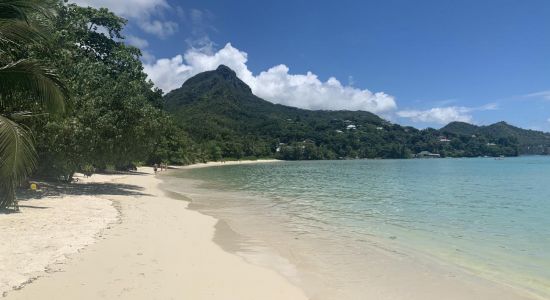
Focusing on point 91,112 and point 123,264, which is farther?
point 91,112

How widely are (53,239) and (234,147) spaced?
130217 millimetres

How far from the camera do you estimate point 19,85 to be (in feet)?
36.2

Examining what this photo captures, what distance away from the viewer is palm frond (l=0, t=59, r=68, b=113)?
35.3ft

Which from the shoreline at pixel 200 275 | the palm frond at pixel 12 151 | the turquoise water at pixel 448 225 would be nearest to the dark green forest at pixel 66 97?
the palm frond at pixel 12 151

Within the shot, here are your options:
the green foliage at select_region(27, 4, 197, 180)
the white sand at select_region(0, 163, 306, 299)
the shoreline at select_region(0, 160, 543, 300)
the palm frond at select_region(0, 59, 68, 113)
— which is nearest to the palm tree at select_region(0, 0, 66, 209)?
the palm frond at select_region(0, 59, 68, 113)

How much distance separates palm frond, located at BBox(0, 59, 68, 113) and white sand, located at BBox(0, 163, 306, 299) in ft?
11.7

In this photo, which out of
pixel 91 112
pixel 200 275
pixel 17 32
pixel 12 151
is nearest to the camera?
pixel 200 275

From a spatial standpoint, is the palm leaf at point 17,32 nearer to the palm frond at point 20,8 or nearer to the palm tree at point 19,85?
the palm tree at point 19,85

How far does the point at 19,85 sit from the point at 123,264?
5782 mm

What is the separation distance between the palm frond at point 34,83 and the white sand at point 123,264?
3.56 metres

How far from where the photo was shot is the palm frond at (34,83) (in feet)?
35.3

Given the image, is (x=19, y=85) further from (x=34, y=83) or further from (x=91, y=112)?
(x=91, y=112)

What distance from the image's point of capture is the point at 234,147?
14062 centimetres

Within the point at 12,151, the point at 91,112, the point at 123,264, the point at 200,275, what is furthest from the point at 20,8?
the point at 91,112
